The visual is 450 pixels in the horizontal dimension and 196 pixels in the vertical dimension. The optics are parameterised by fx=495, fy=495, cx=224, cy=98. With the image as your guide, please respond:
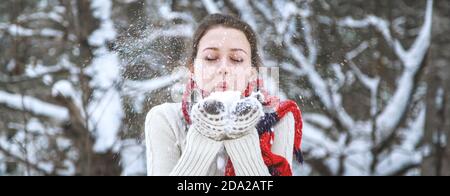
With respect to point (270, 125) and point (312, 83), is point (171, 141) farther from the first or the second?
point (312, 83)

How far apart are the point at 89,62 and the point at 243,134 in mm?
906

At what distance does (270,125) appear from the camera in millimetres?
470

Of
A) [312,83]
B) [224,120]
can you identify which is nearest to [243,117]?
[224,120]

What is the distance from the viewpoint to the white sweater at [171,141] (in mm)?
455

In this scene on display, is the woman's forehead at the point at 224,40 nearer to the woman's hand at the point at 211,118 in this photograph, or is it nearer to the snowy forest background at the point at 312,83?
the woman's hand at the point at 211,118

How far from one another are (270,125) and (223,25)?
0.11 meters

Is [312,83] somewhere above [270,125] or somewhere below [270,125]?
above

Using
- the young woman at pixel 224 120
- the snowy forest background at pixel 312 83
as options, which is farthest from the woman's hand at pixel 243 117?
the snowy forest background at pixel 312 83

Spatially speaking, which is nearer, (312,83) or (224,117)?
(224,117)

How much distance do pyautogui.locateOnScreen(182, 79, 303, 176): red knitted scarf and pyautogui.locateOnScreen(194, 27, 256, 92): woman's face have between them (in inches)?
0.5

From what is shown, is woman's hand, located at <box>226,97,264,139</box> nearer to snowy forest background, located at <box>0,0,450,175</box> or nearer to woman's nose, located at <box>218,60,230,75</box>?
woman's nose, located at <box>218,60,230,75</box>

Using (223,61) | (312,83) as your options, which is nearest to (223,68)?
(223,61)
